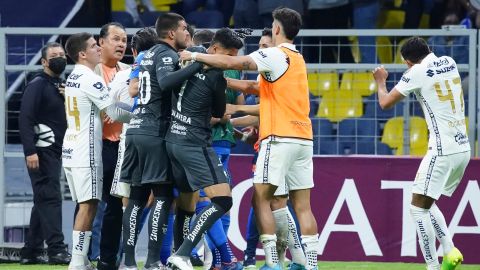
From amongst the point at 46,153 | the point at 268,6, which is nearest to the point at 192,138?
the point at 46,153

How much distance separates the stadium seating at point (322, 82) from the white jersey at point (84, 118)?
353 centimetres

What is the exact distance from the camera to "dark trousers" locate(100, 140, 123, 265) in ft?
41.4

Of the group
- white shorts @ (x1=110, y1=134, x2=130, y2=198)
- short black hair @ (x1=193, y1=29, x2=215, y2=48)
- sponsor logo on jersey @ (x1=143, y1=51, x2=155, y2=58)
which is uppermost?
short black hair @ (x1=193, y1=29, x2=215, y2=48)

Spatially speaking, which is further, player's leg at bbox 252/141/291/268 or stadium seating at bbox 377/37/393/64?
stadium seating at bbox 377/37/393/64

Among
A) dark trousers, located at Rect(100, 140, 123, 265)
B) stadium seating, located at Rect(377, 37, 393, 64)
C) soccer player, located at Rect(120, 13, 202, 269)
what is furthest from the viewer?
stadium seating, located at Rect(377, 37, 393, 64)

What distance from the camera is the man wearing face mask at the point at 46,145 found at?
1413 cm

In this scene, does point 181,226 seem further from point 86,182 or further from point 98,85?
point 98,85

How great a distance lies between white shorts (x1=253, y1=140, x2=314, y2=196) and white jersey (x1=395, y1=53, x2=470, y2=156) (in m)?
1.26

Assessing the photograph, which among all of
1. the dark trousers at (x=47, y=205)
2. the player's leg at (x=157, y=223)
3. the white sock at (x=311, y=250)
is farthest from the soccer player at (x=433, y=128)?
the dark trousers at (x=47, y=205)

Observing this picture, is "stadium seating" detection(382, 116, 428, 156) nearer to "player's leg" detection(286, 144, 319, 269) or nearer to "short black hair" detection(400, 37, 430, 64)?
"short black hair" detection(400, 37, 430, 64)

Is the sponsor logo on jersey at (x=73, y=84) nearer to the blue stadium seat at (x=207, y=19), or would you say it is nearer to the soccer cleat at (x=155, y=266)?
the soccer cleat at (x=155, y=266)

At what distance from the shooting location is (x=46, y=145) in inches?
564

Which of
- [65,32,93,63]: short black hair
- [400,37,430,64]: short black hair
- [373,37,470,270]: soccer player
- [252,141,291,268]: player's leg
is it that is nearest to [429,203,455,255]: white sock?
[373,37,470,270]: soccer player

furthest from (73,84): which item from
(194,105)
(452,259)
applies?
A: (452,259)
